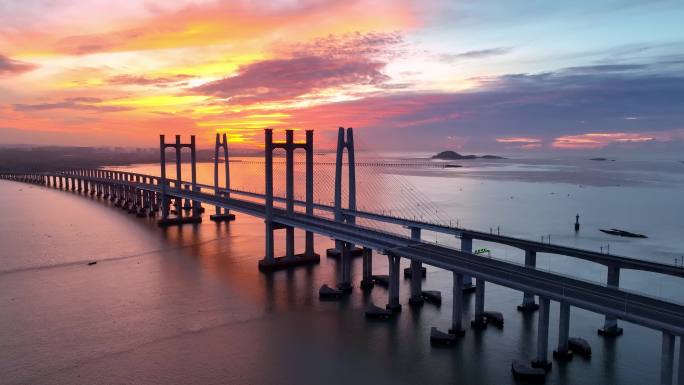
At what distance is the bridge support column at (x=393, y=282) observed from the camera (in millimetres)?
23203

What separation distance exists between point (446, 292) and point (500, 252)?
1278cm

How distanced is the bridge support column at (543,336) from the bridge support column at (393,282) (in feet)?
24.3

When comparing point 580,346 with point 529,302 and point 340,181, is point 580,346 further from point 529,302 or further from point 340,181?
point 340,181

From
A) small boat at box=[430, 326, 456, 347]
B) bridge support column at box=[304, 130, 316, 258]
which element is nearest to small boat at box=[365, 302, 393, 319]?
small boat at box=[430, 326, 456, 347]

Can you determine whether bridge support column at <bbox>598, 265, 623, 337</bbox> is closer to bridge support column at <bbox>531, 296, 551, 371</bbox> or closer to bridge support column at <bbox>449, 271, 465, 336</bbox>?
bridge support column at <bbox>531, 296, 551, 371</bbox>

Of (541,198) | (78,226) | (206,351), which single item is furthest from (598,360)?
(541,198)

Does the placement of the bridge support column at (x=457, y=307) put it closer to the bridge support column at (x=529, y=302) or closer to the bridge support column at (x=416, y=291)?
the bridge support column at (x=416, y=291)

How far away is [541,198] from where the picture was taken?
8131 centimetres

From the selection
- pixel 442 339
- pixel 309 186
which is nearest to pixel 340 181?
pixel 309 186

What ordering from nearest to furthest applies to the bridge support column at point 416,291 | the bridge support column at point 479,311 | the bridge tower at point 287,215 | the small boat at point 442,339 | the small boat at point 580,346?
the small boat at point 580,346 → the small boat at point 442,339 → the bridge support column at point 479,311 → the bridge support column at point 416,291 → the bridge tower at point 287,215

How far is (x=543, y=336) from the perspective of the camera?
1708 centimetres

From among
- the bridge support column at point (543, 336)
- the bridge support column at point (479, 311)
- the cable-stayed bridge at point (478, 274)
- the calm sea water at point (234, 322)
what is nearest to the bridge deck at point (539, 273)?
the cable-stayed bridge at point (478, 274)

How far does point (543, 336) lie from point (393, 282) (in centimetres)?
799

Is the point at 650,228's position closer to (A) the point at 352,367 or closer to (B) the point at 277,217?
(B) the point at 277,217
